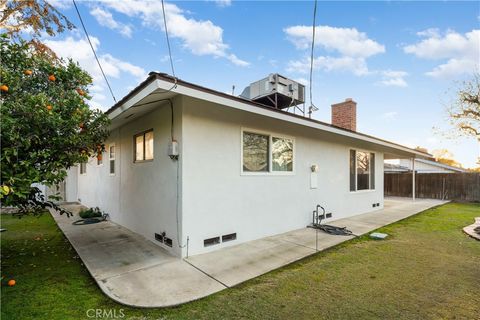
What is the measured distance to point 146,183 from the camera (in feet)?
18.3

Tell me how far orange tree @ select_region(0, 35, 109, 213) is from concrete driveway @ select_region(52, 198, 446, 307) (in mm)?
1555

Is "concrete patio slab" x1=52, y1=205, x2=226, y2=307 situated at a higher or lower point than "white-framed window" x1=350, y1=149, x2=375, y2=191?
lower

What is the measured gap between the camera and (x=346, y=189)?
8484mm

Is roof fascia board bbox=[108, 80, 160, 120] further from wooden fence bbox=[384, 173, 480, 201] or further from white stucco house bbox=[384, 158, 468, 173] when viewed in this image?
white stucco house bbox=[384, 158, 468, 173]

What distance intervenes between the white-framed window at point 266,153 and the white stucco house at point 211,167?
0.08ft

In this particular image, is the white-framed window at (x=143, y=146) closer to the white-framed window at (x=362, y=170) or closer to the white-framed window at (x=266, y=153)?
the white-framed window at (x=266, y=153)

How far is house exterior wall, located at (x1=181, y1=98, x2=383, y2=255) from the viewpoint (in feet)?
14.7

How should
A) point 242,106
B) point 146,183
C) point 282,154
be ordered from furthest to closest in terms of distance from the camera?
1. point 282,154
2. point 146,183
3. point 242,106

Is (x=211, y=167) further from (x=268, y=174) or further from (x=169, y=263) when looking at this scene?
(x=169, y=263)

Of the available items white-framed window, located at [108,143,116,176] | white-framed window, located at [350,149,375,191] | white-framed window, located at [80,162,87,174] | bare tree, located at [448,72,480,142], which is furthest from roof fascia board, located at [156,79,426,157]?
bare tree, located at [448,72,480,142]

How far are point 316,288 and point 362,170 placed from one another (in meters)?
7.47

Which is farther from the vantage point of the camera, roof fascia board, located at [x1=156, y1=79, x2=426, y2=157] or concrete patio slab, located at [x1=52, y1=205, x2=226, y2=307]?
roof fascia board, located at [x1=156, y1=79, x2=426, y2=157]

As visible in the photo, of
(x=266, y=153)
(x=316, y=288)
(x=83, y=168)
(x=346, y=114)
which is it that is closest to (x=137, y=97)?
(x=266, y=153)

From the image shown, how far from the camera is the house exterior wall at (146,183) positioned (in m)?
4.62
